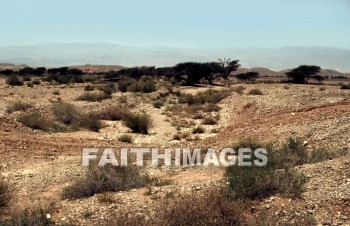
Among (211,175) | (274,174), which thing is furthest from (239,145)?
(274,174)

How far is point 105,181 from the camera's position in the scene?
819 cm

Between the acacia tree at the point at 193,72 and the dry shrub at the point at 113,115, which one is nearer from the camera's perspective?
the dry shrub at the point at 113,115

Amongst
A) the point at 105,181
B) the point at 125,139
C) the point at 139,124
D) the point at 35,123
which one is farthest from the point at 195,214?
the point at 35,123

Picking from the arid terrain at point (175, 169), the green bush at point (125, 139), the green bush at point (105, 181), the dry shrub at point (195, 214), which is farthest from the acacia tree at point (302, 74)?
the dry shrub at point (195, 214)

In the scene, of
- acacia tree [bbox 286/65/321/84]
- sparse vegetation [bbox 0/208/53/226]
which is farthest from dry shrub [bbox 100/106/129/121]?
acacia tree [bbox 286/65/321/84]

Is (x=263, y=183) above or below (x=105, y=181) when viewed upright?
above

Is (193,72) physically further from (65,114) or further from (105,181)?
(105,181)

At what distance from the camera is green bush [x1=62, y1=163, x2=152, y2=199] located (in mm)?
7859

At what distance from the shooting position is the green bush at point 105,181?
7.86 m

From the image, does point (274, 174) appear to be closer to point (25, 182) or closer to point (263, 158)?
point (263, 158)

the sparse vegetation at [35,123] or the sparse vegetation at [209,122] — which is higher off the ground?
the sparse vegetation at [35,123]

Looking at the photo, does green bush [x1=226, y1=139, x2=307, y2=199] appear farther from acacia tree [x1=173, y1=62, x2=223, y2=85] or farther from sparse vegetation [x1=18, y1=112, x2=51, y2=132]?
acacia tree [x1=173, y1=62, x2=223, y2=85]

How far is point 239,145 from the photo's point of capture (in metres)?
11.1

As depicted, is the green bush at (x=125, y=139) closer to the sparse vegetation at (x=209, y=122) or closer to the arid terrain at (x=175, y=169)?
the arid terrain at (x=175, y=169)
